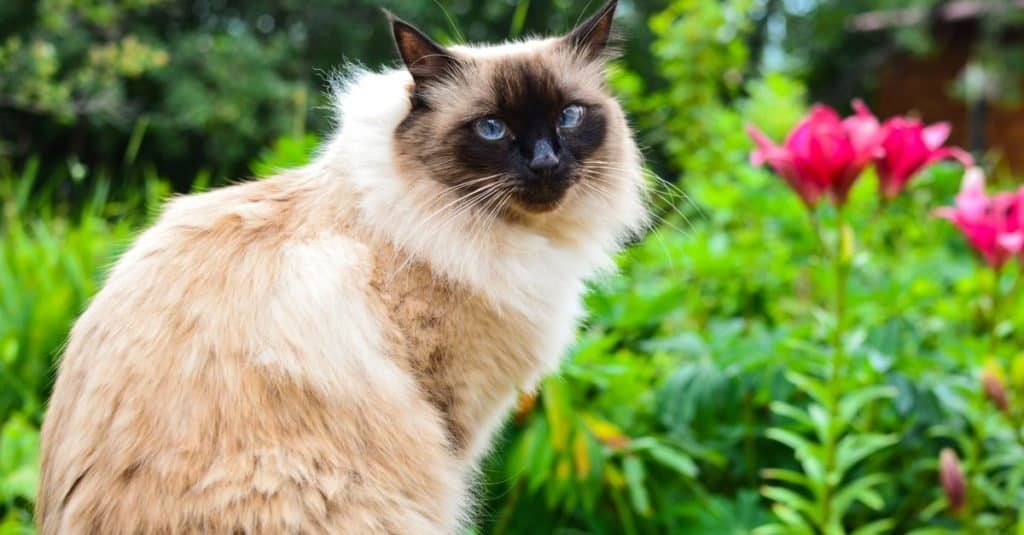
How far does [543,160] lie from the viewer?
5.79ft

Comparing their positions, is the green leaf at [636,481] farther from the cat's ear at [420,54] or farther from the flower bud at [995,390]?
the cat's ear at [420,54]

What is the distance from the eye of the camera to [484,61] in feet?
6.23

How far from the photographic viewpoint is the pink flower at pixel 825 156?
2.11 metres

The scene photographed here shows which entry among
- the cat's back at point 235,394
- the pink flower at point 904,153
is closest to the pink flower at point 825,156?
the pink flower at point 904,153

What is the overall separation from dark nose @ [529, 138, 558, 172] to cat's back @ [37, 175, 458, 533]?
1.21 ft

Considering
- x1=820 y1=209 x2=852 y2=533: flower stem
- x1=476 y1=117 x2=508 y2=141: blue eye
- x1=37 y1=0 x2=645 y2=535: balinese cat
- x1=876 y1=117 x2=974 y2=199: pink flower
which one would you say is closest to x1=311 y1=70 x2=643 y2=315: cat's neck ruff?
x1=37 y1=0 x2=645 y2=535: balinese cat

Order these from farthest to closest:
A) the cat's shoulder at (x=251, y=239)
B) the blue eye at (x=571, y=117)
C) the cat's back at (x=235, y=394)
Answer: the blue eye at (x=571, y=117), the cat's shoulder at (x=251, y=239), the cat's back at (x=235, y=394)

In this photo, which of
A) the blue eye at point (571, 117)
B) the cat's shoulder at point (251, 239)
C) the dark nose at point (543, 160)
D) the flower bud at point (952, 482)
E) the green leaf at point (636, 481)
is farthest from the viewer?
the green leaf at point (636, 481)

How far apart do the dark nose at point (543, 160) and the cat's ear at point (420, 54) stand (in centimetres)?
26

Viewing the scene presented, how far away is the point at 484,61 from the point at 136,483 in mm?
1049

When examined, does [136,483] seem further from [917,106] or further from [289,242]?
[917,106]

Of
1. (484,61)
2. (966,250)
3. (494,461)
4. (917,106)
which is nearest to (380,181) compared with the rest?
(484,61)

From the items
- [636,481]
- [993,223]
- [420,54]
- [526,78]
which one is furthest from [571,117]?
[993,223]

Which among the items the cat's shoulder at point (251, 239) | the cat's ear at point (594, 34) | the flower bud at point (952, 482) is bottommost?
the cat's shoulder at point (251, 239)
